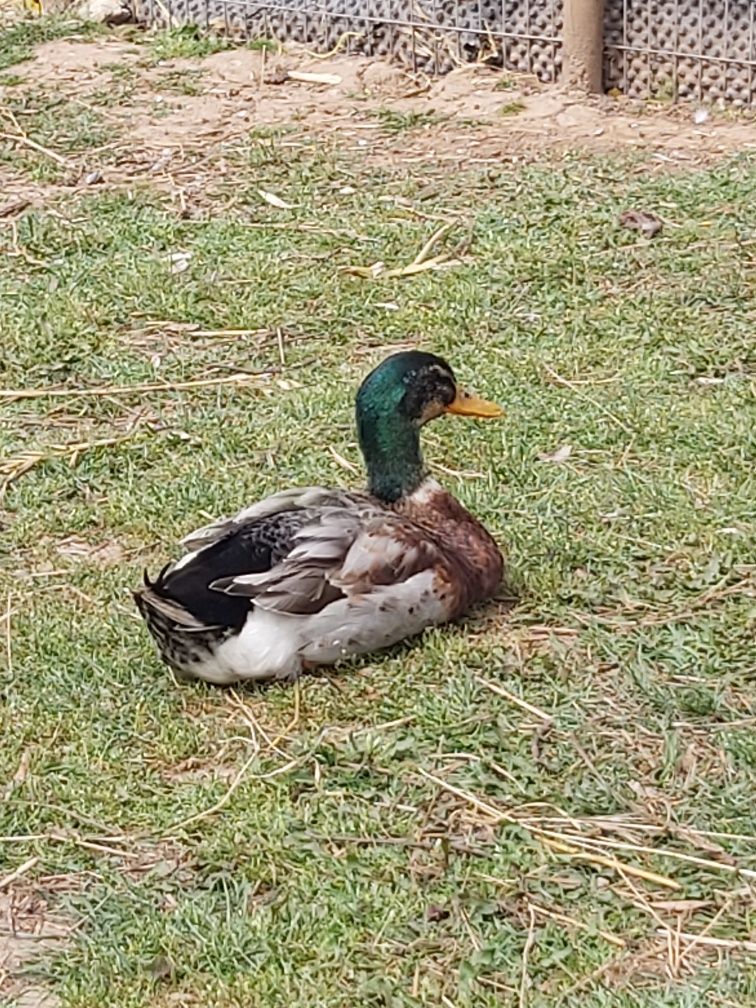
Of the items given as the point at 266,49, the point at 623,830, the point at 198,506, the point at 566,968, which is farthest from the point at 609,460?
the point at 266,49

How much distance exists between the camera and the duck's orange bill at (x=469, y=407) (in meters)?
4.50

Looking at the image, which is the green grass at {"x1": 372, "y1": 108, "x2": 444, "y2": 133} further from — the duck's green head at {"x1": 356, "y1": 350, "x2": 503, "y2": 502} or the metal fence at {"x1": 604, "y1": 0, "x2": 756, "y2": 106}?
the duck's green head at {"x1": 356, "y1": 350, "x2": 503, "y2": 502}

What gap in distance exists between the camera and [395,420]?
14.1ft

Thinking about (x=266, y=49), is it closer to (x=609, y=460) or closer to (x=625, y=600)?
(x=609, y=460)

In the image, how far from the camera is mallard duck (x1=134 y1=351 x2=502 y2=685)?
12.8 feet

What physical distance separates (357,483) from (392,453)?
2.18 ft

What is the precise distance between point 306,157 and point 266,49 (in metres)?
1.40

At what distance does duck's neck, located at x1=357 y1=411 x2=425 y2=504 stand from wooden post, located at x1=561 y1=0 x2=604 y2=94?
3.79 m

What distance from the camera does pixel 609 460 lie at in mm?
4980

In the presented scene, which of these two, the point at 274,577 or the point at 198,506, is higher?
the point at 274,577

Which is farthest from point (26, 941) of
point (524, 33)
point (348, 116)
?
point (524, 33)

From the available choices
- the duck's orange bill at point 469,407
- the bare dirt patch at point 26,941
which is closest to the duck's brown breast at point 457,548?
the duck's orange bill at point 469,407

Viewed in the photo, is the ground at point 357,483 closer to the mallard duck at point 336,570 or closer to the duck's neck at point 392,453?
the mallard duck at point 336,570

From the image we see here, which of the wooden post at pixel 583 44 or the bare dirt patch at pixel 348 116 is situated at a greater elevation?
the wooden post at pixel 583 44
